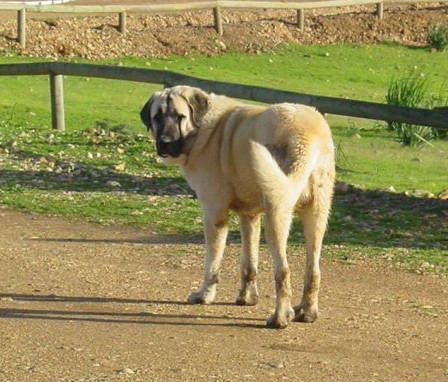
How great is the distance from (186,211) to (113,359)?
5156mm

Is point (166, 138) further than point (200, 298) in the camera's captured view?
No

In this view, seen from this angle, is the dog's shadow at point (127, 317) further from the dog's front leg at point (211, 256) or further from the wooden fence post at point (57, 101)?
the wooden fence post at point (57, 101)

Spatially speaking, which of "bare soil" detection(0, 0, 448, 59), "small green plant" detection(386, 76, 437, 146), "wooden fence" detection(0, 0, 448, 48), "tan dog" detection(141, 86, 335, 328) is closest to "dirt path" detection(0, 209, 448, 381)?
"tan dog" detection(141, 86, 335, 328)

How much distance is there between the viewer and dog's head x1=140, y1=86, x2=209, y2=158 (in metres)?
9.15

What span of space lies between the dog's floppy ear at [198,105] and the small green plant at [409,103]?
8975mm

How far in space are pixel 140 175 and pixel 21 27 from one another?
15.8 metres

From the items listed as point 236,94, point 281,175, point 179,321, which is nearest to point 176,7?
point 236,94

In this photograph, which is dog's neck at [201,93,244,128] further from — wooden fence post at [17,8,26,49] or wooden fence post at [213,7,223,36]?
wooden fence post at [213,7,223,36]

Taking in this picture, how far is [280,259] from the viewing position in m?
8.53

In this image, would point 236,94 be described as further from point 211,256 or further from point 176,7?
point 176,7

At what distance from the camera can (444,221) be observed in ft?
40.8

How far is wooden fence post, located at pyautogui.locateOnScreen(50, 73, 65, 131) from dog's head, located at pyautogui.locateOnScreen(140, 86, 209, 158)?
9.40m

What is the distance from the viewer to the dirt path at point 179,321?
760cm

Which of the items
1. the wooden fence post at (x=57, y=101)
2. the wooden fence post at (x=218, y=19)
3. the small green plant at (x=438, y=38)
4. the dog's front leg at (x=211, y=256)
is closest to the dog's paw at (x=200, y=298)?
the dog's front leg at (x=211, y=256)
